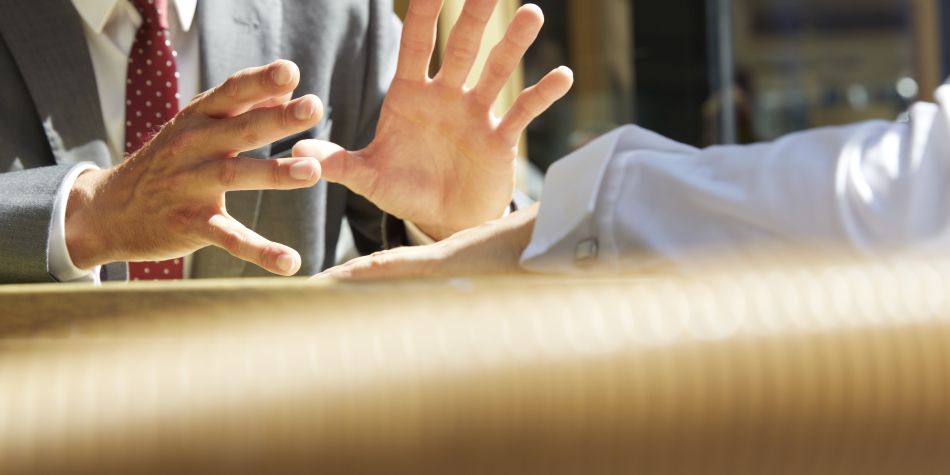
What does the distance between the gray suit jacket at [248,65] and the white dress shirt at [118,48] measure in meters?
0.02

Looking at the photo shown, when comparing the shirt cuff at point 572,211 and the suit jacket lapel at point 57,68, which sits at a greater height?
the suit jacket lapel at point 57,68

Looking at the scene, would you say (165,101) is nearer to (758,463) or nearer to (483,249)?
(483,249)

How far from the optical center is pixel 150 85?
1.49 meters

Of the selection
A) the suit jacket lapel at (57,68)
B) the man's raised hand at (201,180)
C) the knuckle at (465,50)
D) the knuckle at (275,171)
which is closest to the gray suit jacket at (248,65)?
the suit jacket lapel at (57,68)

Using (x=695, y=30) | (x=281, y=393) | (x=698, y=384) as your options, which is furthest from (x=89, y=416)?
(x=695, y=30)

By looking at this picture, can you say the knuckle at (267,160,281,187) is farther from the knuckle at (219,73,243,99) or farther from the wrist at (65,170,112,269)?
the wrist at (65,170,112,269)

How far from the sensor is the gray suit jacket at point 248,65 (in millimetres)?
1438

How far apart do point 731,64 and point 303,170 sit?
16.0 ft

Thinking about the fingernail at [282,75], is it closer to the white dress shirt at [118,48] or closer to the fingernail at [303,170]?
the fingernail at [303,170]

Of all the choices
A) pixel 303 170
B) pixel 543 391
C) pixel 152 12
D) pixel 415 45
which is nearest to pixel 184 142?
pixel 303 170

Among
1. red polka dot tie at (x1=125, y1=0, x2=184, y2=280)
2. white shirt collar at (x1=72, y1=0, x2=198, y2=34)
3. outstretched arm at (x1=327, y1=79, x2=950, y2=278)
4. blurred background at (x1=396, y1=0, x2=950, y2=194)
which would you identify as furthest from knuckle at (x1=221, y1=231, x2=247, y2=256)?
blurred background at (x1=396, y1=0, x2=950, y2=194)

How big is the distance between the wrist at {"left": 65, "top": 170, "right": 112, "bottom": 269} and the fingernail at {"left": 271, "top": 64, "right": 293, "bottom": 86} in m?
0.35

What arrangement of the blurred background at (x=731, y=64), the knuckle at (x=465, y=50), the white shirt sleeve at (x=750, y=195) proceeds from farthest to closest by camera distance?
1. the blurred background at (x=731, y=64)
2. the knuckle at (x=465, y=50)
3. the white shirt sleeve at (x=750, y=195)

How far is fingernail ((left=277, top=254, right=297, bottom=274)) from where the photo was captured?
2.89 feet
